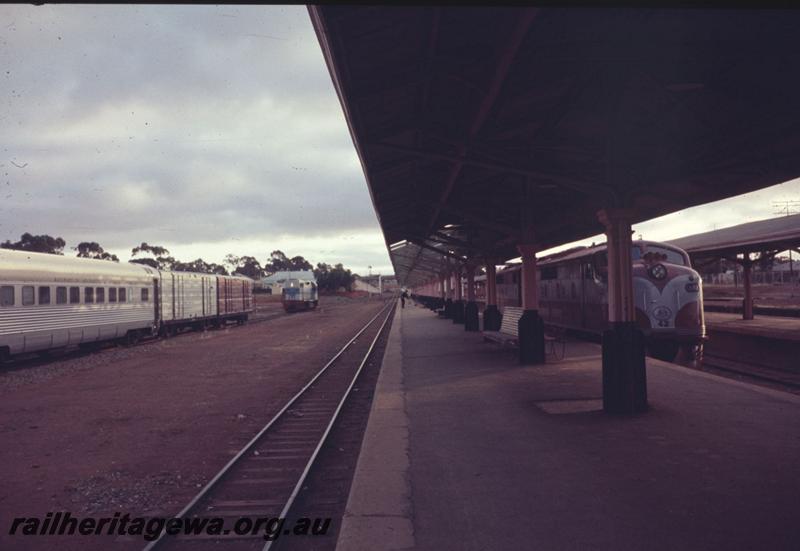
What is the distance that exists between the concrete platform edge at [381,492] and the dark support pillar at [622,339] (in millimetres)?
2968

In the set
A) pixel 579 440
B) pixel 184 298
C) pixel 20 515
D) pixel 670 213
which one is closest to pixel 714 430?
pixel 579 440

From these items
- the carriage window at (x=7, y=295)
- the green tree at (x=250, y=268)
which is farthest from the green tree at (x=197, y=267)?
the carriage window at (x=7, y=295)

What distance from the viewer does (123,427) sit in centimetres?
894

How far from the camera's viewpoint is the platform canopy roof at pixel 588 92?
6207 mm

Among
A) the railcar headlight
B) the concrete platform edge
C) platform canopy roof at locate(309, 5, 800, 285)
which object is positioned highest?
platform canopy roof at locate(309, 5, 800, 285)

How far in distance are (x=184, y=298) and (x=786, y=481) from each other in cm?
2649

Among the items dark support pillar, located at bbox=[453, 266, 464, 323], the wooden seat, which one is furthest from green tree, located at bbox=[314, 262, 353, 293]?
the wooden seat

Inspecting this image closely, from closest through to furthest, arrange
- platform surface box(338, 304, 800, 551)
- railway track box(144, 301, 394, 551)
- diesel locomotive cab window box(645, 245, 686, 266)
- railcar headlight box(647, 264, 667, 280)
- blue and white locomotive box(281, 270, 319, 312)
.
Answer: platform surface box(338, 304, 800, 551), railway track box(144, 301, 394, 551), railcar headlight box(647, 264, 667, 280), diesel locomotive cab window box(645, 245, 686, 266), blue and white locomotive box(281, 270, 319, 312)

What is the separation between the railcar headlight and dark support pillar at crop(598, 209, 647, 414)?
704 centimetres

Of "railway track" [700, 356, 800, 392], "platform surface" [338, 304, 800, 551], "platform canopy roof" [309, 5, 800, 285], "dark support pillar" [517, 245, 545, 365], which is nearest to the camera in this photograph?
"platform surface" [338, 304, 800, 551]

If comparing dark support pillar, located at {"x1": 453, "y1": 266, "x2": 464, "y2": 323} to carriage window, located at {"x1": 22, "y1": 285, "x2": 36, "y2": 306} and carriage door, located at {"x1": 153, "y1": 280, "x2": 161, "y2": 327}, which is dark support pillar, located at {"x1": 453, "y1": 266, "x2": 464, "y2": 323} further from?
carriage window, located at {"x1": 22, "y1": 285, "x2": 36, "y2": 306}

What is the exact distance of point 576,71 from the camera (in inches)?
300

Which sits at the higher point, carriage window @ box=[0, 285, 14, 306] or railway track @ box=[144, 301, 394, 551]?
carriage window @ box=[0, 285, 14, 306]

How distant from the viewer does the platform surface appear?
439cm
